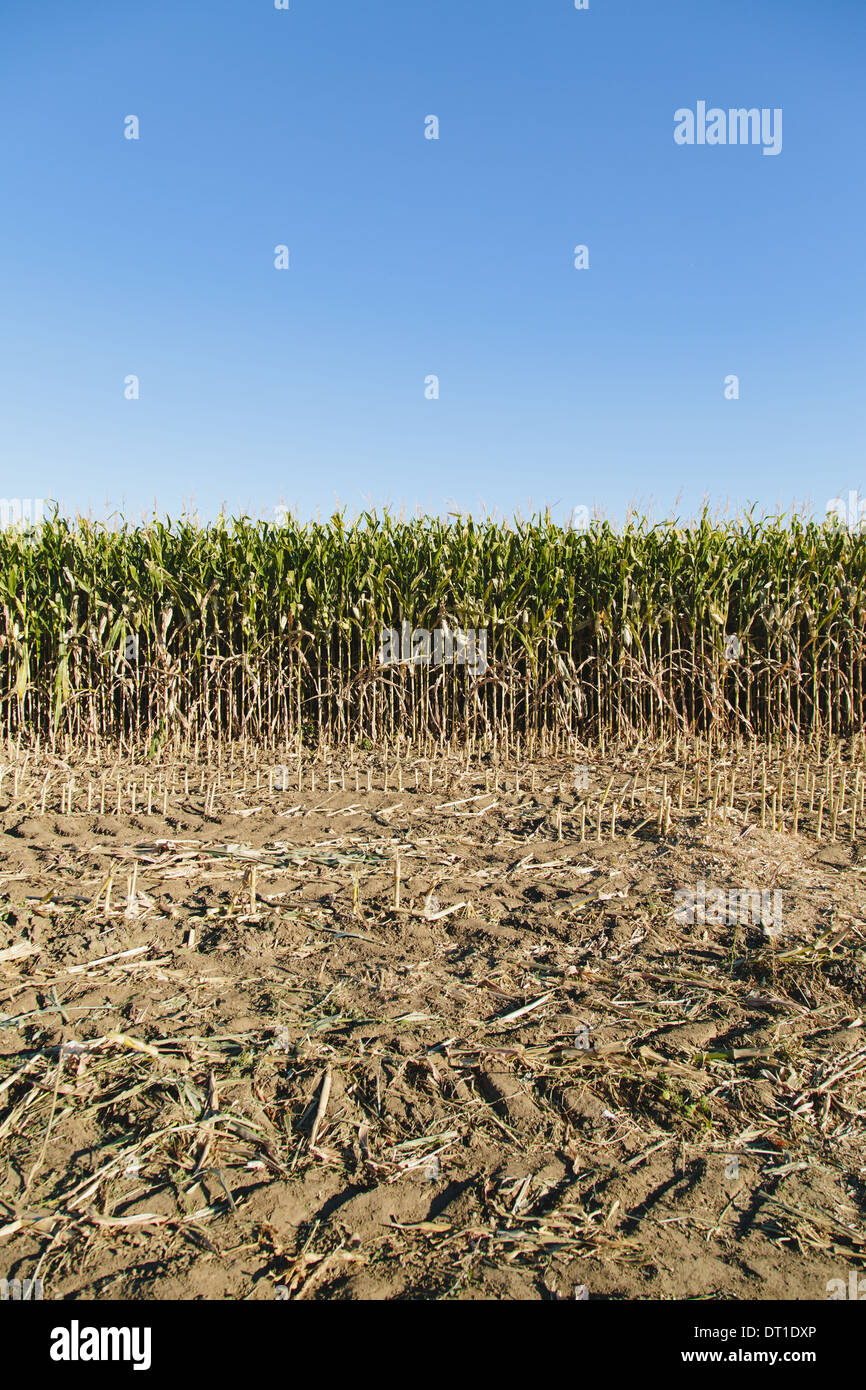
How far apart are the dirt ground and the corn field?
10.4 feet

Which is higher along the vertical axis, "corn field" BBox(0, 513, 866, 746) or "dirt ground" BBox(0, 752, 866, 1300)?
"corn field" BBox(0, 513, 866, 746)

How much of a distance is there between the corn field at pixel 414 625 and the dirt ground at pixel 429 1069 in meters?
3.17

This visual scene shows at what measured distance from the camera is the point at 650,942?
3.72 metres

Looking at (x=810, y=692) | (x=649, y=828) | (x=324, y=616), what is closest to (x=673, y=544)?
(x=810, y=692)

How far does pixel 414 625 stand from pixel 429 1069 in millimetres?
5930

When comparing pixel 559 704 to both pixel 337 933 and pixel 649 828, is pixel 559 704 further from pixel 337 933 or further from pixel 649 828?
pixel 337 933

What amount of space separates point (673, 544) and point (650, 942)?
5.83 metres

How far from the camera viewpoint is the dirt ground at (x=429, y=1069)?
2.06m

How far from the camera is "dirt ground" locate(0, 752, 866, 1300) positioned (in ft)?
6.75

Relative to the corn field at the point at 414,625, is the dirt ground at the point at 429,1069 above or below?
below

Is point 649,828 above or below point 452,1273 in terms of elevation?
above

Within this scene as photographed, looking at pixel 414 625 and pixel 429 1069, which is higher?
pixel 414 625

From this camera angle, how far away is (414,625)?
329 inches

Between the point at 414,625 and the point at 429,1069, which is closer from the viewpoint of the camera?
the point at 429,1069
